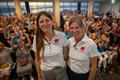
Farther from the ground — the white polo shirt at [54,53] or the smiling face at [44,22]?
the smiling face at [44,22]

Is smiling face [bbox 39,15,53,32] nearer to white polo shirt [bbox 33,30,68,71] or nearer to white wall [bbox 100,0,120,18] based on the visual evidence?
white polo shirt [bbox 33,30,68,71]

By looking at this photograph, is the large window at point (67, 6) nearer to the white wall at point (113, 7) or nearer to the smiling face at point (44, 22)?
the white wall at point (113, 7)

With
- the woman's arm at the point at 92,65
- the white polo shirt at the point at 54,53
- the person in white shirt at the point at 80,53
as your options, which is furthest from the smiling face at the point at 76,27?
the woman's arm at the point at 92,65

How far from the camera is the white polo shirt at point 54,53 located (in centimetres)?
124

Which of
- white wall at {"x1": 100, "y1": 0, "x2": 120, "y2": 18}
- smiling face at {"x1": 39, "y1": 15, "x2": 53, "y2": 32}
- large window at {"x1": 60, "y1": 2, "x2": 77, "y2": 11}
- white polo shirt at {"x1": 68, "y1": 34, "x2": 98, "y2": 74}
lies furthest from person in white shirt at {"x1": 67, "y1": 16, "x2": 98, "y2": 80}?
white wall at {"x1": 100, "y1": 0, "x2": 120, "y2": 18}

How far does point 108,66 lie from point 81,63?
8.86ft

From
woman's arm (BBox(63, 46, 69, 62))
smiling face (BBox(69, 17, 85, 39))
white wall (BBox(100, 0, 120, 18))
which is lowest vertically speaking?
woman's arm (BBox(63, 46, 69, 62))

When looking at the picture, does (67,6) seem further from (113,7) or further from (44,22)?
(44,22)

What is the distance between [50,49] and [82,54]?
321 millimetres

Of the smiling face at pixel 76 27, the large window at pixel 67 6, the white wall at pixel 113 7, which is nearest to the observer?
the smiling face at pixel 76 27

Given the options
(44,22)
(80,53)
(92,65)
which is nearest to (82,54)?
(80,53)

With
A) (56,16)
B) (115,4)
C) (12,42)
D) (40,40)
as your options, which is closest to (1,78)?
(12,42)

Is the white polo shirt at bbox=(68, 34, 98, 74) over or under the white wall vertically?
under

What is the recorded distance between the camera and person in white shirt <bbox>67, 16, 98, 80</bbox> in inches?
46.1
